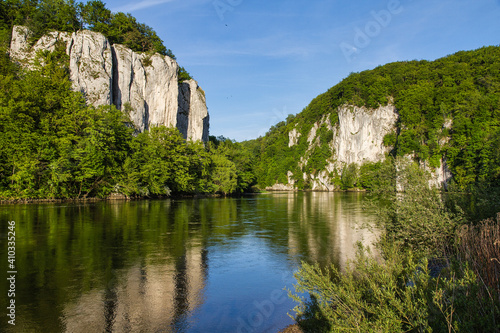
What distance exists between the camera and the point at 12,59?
60688 mm

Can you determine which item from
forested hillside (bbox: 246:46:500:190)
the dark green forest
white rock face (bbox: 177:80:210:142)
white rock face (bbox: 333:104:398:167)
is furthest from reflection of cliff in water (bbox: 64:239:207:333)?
white rock face (bbox: 333:104:398:167)

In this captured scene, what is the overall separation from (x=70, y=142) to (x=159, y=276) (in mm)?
41921

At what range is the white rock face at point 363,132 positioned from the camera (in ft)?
404

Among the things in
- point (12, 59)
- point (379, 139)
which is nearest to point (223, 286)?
point (12, 59)

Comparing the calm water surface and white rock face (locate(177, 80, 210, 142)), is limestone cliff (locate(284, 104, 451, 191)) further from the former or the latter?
the calm water surface

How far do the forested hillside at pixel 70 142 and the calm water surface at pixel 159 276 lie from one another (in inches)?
970

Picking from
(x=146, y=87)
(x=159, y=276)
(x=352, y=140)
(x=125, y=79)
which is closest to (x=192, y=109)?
(x=146, y=87)

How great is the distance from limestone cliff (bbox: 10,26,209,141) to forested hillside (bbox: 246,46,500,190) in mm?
51315

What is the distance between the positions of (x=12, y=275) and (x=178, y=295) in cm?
612

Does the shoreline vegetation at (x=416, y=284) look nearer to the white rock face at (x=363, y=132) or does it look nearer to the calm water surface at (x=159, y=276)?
the calm water surface at (x=159, y=276)

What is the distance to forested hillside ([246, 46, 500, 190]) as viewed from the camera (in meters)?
73.9

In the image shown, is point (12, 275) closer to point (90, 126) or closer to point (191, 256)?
point (191, 256)

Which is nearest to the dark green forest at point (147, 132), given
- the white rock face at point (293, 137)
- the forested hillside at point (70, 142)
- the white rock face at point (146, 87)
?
the forested hillside at point (70, 142)

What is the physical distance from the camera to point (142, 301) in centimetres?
848
